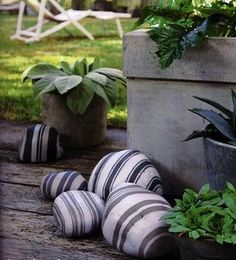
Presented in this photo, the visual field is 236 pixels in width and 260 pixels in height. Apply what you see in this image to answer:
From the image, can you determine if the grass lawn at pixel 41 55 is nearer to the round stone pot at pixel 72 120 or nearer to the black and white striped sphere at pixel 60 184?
the round stone pot at pixel 72 120

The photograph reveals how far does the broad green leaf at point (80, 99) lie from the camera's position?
261 cm

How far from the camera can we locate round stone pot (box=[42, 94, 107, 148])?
276cm

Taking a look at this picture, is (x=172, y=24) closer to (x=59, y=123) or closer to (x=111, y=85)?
(x=111, y=85)

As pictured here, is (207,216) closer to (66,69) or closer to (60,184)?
(60,184)

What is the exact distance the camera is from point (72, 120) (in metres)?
2.76

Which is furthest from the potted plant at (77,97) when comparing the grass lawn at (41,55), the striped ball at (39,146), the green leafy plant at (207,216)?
the green leafy plant at (207,216)

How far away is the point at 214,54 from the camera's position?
1.96 m

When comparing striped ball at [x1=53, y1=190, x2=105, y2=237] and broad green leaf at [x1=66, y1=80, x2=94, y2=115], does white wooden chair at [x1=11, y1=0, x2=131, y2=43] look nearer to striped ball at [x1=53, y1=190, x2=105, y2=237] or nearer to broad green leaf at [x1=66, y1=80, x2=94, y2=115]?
broad green leaf at [x1=66, y1=80, x2=94, y2=115]


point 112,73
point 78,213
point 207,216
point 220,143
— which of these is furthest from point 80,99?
point 207,216

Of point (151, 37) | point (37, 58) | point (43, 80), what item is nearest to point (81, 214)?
point (151, 37)

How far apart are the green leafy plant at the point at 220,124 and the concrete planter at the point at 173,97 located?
0.49ft

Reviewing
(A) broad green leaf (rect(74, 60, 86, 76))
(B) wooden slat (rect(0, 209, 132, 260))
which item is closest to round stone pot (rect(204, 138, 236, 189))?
(B) wooden slat (rect(0, 209, 132, 260))

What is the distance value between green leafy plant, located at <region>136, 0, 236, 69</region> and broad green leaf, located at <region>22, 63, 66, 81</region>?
78 cm

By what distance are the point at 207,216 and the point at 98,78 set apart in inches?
51.8
